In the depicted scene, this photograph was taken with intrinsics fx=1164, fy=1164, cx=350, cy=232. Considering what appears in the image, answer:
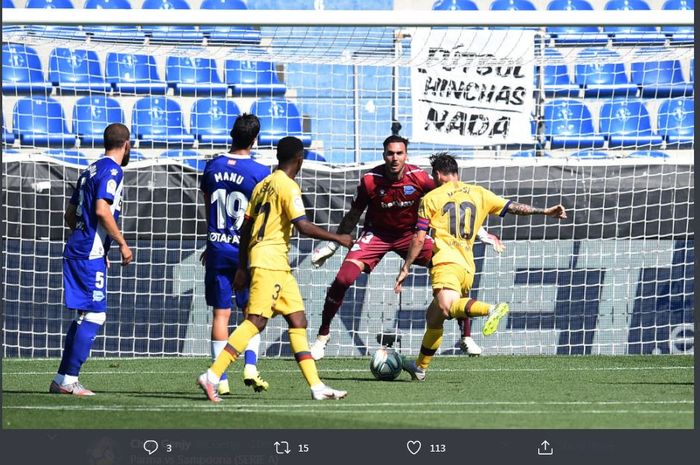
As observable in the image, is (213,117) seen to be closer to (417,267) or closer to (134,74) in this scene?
(134,74)

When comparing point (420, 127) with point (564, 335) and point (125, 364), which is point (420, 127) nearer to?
point (564, 335)

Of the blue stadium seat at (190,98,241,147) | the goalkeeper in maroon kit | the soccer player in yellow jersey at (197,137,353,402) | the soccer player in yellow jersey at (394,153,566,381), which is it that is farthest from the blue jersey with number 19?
the blue stadium seat at (190,98,241,147)

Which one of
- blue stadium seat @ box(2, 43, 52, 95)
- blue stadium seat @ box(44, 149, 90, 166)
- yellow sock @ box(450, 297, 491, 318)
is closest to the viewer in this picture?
yellow sock @ box(450, 297, 491, 318)

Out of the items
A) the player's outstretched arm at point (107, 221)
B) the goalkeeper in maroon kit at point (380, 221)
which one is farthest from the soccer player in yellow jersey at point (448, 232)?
the player's outstretched arm at point (107, 221)

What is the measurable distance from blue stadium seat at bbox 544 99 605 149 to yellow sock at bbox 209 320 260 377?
8.14m

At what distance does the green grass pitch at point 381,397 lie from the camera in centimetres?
615

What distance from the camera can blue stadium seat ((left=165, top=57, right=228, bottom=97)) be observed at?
51.1ft

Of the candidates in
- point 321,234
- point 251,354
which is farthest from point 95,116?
point 321,234

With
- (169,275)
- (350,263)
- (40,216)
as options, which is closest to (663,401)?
(350,263)

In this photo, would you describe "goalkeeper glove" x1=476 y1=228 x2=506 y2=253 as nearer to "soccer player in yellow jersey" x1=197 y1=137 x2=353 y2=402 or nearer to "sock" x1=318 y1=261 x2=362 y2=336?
"sock" x1=318 y1=261 x2=362 y2=336

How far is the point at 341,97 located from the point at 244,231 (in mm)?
6946

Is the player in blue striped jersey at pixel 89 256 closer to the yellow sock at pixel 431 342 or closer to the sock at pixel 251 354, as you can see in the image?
the sock at pixel 251 354

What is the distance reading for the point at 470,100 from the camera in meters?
13.1

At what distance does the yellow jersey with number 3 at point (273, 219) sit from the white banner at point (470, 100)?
5.99 meters
